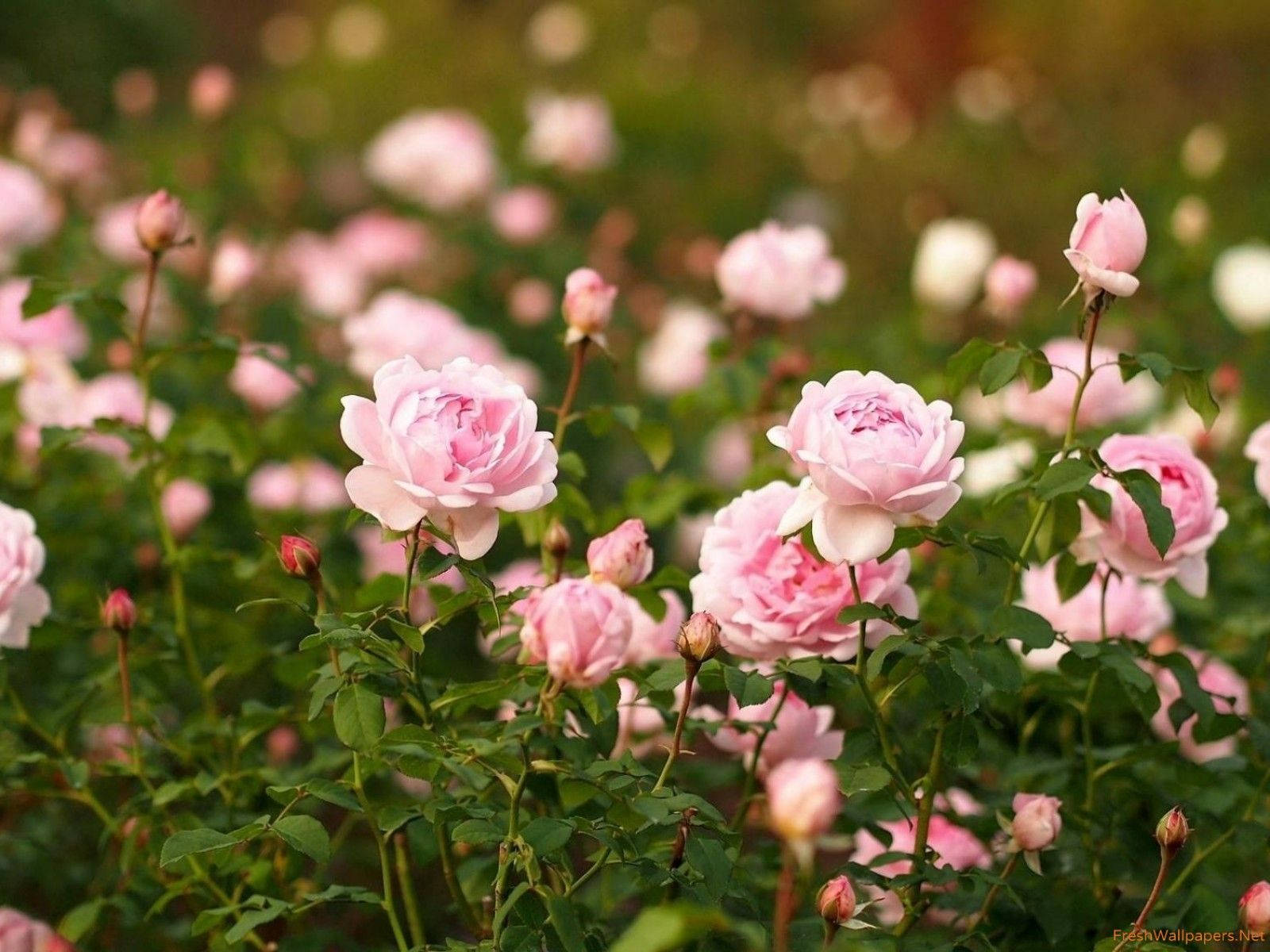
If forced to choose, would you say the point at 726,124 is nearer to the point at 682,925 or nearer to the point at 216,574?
the point at 216,574

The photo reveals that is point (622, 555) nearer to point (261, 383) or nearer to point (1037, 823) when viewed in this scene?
point (1037, 823)

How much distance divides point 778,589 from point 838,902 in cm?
28

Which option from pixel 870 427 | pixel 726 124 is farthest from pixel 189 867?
pixel 726 124

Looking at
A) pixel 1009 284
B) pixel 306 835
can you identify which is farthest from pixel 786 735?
pixel 1009 284

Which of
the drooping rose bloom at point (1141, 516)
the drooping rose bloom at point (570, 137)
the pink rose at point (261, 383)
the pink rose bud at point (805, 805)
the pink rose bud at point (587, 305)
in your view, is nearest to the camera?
the pink rose bud at point (805, 805)

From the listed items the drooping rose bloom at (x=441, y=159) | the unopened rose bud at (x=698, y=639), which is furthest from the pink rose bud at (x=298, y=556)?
the drooping rose bloom at (x=441, y=159)

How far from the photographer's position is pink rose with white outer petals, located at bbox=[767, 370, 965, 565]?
3.68ft

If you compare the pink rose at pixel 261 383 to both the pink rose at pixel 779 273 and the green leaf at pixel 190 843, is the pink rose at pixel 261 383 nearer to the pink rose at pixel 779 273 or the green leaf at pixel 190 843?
the pink rose at pixel 779 273

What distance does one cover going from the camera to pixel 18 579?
1364 mm

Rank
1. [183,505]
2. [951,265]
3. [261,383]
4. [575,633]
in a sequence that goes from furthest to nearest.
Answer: [951,265] → [261,383] → [183,505] → [575,633]

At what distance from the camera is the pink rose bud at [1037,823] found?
4.16ft

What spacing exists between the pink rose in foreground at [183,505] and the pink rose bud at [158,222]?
58 cm

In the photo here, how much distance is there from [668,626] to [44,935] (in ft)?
2.14

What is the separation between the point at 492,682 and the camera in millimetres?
1243
